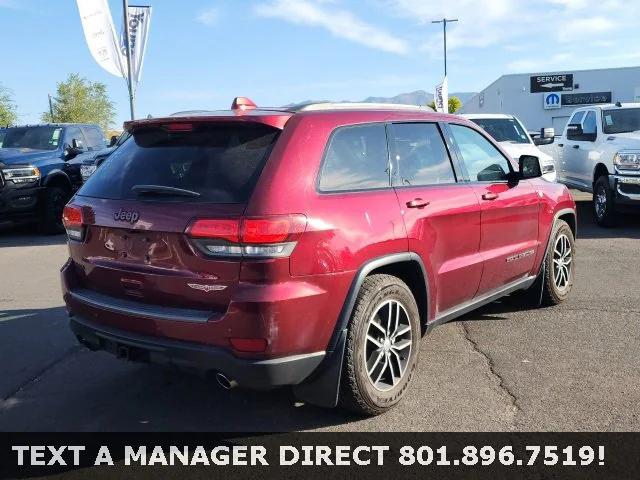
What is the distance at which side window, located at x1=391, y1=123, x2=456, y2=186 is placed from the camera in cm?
392

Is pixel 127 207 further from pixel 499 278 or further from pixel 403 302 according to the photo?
pixel 499 278

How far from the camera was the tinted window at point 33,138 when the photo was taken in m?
11.4

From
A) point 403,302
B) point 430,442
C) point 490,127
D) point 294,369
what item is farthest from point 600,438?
point 490,127

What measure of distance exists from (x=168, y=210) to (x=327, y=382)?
1.20 m

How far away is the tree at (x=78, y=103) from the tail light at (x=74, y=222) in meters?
43.5

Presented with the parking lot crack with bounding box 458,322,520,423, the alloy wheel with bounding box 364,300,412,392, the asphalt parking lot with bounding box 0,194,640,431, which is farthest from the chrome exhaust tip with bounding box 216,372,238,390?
the parking lot crack with bounding box 458,322,520,423

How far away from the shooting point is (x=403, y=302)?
367 centimetres

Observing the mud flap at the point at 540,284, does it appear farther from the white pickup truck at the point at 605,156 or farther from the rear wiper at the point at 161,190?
the white pickup truck at the point at 605,156

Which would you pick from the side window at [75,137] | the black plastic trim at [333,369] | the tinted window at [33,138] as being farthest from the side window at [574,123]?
the tinted window at [33,138]

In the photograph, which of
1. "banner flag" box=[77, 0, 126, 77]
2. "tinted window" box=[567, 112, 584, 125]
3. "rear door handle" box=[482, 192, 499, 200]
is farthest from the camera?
"banner flag" box=[77, 0, 126, 77]

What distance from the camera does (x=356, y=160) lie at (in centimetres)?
359

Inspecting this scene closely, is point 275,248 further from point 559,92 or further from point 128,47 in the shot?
point 559,92

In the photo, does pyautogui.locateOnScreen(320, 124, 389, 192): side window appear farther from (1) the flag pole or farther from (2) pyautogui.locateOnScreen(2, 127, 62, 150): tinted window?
(1) the flag pole

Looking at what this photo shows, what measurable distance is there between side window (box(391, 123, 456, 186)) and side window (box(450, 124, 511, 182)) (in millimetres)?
265
